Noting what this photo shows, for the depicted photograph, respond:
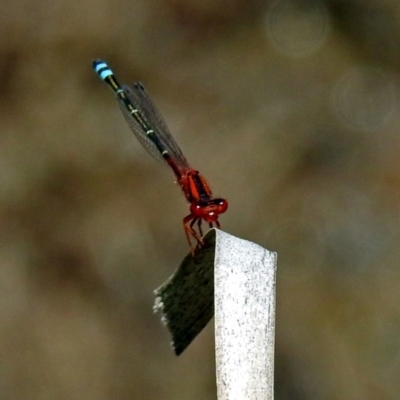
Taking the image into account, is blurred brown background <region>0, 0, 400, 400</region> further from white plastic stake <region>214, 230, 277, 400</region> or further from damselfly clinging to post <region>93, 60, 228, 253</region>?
white plastic stake <region>214, 230, 277, 400</region>

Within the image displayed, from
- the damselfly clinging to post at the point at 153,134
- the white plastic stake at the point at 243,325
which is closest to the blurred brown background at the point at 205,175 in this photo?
the damselfly clinging to post at the point at 153,134

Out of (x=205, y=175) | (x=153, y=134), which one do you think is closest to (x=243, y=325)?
(x=153, y=134)

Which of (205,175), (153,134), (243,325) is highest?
(205,175)

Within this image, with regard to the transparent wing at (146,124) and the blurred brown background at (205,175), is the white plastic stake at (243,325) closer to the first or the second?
the transparent wing at (146,124)

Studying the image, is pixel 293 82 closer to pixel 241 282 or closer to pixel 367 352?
pixel 367 352

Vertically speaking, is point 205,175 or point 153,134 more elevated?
point 205,175

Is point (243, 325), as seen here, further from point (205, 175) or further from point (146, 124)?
point (205, 175)
